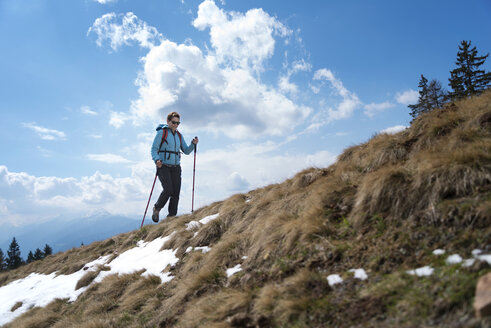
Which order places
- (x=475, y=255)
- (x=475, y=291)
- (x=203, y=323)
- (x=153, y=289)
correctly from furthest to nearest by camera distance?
(x=153, y=289), (x=203, y=323), (x=475, y=255), (x=475, y=291)

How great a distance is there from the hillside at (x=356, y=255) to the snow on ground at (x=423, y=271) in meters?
0.01

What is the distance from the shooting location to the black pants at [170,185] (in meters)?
11.0

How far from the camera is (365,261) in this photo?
11.6 feet

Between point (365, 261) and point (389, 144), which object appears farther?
point (389, 144)

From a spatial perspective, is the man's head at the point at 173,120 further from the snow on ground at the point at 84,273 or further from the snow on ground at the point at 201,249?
the snow on ground at the point at 201,249

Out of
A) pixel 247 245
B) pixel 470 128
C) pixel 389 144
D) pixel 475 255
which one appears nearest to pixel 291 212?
pixel 247 245

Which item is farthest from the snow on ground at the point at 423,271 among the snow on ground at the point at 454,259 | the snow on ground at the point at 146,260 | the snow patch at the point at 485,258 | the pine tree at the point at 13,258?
the pine tree at the point at 13,258

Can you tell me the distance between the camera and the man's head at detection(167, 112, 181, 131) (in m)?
11.3

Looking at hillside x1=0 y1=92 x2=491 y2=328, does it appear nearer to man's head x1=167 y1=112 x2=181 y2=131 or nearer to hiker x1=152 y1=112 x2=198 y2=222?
hiker x1=152 y1=112 x2=198 y2=222

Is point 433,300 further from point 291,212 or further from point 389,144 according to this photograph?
point 389,144

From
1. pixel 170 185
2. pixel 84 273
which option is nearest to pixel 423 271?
pixel 170 185

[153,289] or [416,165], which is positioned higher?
[416,165]

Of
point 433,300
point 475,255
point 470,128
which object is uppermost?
point 470,128

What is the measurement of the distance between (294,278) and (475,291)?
189 cm
